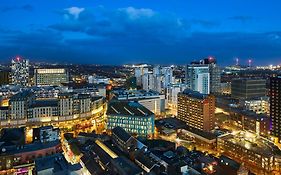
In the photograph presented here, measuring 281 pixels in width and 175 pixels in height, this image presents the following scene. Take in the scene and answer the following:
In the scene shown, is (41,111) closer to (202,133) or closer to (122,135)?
(122,135)

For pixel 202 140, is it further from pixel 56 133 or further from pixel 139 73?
pixel 139 73

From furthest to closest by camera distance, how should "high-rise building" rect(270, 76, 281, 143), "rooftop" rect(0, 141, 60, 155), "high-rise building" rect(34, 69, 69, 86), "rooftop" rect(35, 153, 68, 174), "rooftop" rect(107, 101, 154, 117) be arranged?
"high-rise building" rect(34, 69, 69, 86) → "rooftop" rect(107, 101, 154, 117) → "high-rise building" rect(270, 76, 281, 143) → "rooftop" rect(0, 141, 60, 155) → "rooftop" rect(35, 153, 68, 174)

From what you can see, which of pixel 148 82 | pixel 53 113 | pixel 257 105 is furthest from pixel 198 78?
pixel 53 113

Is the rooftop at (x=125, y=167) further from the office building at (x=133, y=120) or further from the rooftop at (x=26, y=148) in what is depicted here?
the office building at (x=133, y=120)

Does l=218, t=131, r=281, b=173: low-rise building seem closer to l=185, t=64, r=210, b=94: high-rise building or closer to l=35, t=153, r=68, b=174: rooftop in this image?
l=35, t=153, r=68, b=174: rooftop

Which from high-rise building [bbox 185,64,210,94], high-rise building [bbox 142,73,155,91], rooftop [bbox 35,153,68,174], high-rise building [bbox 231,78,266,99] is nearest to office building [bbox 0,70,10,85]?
high-rise building [bbox 142,73,155,91]
